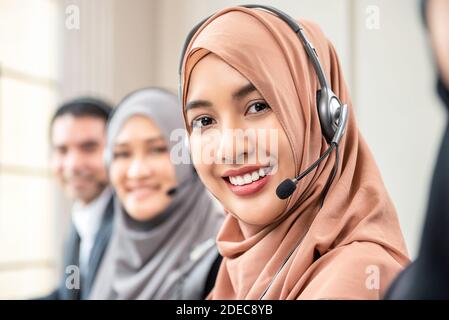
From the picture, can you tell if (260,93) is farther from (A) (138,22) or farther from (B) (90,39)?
(B) (90,39)

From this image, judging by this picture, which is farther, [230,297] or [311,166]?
[230,297]

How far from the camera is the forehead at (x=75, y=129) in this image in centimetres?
138

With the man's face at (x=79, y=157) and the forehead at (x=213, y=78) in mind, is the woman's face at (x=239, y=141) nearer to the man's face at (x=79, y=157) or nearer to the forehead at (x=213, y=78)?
the forehead at (x=213, y=78)

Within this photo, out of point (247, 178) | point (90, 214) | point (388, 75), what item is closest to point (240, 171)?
point (247, 178)

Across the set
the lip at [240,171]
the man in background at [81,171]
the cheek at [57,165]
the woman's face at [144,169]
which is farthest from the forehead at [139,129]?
the lip at [240,171]

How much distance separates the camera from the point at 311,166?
0.75 meters

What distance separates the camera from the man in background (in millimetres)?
1341

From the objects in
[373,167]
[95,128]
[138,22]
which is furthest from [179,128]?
[373,167]

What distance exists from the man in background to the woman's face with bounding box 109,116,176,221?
6.8 inches

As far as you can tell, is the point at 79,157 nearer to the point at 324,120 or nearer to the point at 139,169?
the point at 139,169

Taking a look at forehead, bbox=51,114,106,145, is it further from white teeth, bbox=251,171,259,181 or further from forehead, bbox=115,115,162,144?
white teeth, bbox=251,171,259,181
